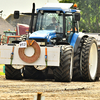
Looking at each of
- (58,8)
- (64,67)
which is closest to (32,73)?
(64,67)

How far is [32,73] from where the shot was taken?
10.5 m

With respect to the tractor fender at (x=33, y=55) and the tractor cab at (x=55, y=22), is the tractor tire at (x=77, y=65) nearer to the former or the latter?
the tractor cab at (x=55, y=22)

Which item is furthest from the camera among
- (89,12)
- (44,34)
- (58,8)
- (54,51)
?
(89,12)

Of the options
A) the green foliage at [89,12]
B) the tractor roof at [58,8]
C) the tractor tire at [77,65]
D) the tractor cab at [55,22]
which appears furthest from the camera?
the green foliage at [89,12]

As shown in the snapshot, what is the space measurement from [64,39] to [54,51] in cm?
155

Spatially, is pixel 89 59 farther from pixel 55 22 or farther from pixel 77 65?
pixel 55 22

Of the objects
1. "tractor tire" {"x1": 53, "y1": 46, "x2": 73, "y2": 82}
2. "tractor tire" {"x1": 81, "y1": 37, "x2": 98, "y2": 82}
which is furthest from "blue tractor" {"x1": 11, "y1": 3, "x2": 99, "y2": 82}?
"tractor tire" {"x1": 53, "y1": 46, "x2": 73, "y2": 82}

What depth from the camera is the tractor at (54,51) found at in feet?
30.1

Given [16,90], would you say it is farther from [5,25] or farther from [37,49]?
[5,25]

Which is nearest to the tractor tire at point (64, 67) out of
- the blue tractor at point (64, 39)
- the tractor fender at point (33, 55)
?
the blue tractor at point (64, 39)

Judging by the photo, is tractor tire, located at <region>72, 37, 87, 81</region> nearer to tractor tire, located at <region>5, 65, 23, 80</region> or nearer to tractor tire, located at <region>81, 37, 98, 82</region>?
tractor tire, located at <region>81, 37, 98, 82</region>

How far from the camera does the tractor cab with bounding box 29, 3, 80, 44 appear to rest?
10375 mm

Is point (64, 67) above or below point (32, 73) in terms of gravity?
above

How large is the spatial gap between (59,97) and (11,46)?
11.6ft
